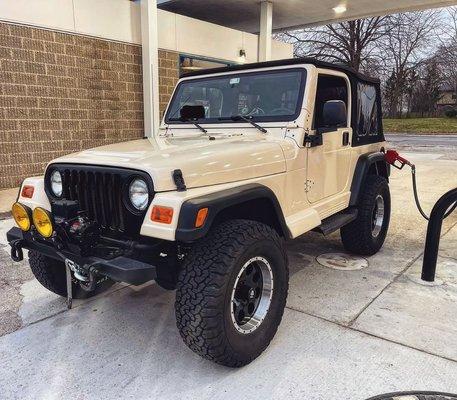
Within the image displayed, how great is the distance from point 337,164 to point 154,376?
238 cm

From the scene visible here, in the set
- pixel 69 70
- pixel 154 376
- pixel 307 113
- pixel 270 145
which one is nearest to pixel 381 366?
pixel 154 376

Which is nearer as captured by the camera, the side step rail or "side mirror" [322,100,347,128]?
"side mirror" [322,100,347,128]

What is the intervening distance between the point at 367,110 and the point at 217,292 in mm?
3103

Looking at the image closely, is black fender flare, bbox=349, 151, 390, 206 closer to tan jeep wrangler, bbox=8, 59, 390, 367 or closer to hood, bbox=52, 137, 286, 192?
tan jeep wrangler, bbox=8, 59, 390, 367

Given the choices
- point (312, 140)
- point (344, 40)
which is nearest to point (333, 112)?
point (312, 140)

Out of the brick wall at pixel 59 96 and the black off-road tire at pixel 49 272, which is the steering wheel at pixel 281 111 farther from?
the brick wall at pixel 59 96

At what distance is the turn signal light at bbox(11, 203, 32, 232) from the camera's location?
8.99ft

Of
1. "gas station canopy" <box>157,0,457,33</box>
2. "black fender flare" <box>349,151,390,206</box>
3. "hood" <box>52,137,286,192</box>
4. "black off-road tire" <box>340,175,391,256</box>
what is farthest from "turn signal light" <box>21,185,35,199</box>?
"gas station canopy" <box>157,0,457,33</box>

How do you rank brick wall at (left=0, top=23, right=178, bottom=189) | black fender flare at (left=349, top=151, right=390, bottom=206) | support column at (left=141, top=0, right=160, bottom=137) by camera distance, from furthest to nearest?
support column at (left=141, top=0, right=160, bottom=137) < brick wall at (left=0, top=23, right=178, bottom=189) < black fender flare at (left=349, top=151, right=390, bottom=206)

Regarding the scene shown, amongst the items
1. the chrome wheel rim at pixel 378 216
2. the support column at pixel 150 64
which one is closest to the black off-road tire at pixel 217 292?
the chrome wheel rim at pixel 378 216

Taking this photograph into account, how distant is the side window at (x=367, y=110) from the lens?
14.3 feet

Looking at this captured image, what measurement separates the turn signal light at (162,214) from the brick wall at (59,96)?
6.51 m

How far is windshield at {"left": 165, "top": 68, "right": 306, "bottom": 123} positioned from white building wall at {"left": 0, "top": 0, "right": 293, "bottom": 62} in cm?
533

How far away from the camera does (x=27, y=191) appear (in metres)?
3.03
